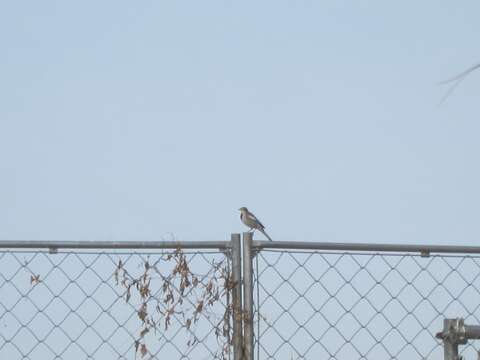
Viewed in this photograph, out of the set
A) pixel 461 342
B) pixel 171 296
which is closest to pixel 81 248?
pixel 171 296

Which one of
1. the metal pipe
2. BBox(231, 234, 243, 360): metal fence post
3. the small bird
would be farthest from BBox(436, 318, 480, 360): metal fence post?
the small bird

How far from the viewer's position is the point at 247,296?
3350 millimetres

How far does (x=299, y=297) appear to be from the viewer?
3379mm

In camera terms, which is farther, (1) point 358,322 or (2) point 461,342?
(1) point 358,322

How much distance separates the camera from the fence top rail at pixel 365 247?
3.32 meters

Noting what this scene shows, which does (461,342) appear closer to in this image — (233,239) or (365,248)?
(365,248)

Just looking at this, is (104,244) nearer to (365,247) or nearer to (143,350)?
(143,350)

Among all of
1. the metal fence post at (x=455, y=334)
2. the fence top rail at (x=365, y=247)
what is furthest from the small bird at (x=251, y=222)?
the metal fence post at (x=455, y=334)

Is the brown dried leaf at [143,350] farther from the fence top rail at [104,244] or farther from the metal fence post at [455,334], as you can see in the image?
the metal fence post at [455,334]

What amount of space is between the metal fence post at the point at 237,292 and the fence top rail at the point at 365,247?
0.24 ft

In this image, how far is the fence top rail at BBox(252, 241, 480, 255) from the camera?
3.32 metres

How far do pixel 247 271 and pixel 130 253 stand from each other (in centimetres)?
48

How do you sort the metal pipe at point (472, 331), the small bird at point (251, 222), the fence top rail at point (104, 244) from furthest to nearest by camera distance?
the small bird at point (251, 222), the fence top rail at point (104, 244), the metal pipe at point (472, 331)

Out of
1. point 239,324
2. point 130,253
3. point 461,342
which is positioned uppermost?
point 130,253
